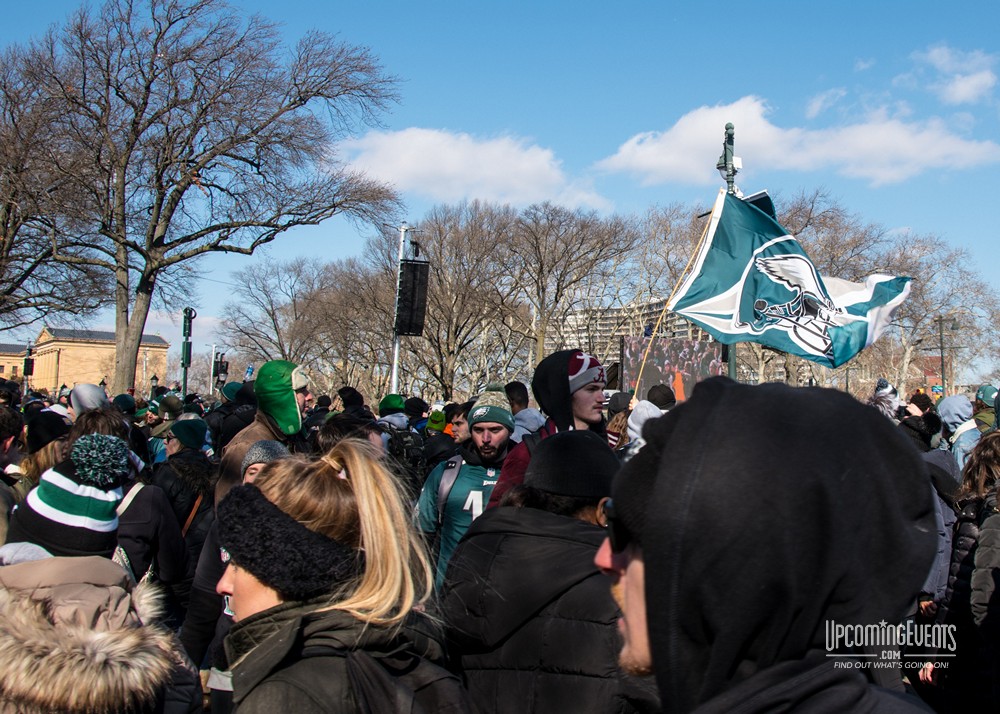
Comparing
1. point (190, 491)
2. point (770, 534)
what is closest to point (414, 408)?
point (190, 491)

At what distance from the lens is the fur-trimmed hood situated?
81.9 inches

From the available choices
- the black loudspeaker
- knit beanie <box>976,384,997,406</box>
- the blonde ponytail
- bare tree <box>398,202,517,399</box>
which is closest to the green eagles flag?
knit beanie <box>976,384,997,406</box>

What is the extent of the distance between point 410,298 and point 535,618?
13.6m

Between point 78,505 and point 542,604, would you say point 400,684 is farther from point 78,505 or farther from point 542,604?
point 78,505

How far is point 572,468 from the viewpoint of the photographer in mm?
3107

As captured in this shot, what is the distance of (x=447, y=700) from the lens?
213 centimetres

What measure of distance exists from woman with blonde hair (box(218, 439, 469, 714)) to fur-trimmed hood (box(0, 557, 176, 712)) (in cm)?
24

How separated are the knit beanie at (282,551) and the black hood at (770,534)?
1.26m

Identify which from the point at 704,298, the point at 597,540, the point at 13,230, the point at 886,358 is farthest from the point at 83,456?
the point at 886,358

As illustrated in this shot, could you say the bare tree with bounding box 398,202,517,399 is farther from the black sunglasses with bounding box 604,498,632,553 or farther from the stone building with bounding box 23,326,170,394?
the stone building with bounding box 23,326,170,394

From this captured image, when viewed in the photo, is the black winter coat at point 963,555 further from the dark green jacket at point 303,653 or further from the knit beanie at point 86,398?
the knit beanie at point 86,398

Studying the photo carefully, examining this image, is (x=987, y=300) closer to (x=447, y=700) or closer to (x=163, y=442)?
(x=163, y=442)

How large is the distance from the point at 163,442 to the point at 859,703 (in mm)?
9521

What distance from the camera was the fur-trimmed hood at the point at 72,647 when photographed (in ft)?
6.82
